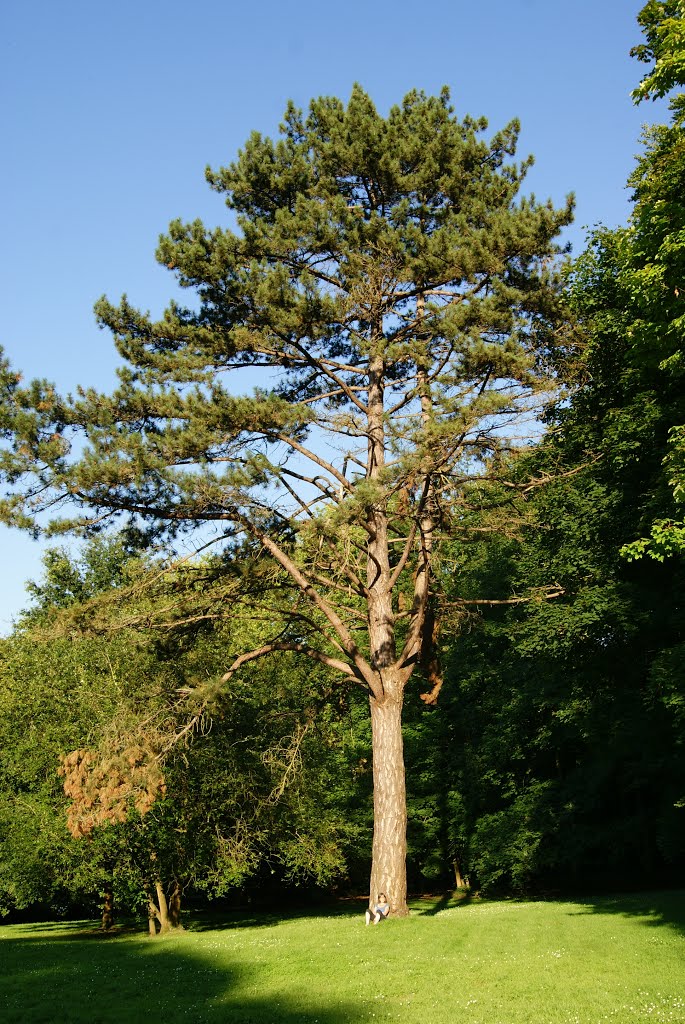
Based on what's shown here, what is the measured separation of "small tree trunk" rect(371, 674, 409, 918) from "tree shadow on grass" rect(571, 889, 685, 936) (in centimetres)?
379

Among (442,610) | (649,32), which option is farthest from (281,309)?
(649,32)

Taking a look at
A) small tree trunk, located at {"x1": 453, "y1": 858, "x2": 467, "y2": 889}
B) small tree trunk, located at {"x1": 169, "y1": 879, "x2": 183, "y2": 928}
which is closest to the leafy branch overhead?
small tree trunk, located at {"x1": 169, "y1": 879, "x2": 183, "y2": 928}

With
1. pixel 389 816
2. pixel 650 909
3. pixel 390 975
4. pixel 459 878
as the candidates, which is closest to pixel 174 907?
pixel 389 816

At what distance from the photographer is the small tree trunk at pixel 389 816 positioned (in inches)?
583

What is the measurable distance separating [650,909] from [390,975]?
22.6 ft

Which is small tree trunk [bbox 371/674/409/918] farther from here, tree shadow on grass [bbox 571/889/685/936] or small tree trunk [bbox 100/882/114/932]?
small tree trunk [bbox 100/882/114/932]

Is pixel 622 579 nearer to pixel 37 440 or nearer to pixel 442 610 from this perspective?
pixel 442 610

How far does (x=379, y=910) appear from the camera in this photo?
47.8 feet

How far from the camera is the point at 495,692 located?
26.1m

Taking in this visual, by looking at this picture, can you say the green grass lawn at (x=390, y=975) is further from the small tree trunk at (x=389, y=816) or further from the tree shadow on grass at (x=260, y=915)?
the tree shadow on grass at (x=260, y=915)

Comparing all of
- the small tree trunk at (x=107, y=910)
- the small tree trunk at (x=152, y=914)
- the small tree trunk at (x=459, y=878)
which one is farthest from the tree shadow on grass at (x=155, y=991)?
the small tree trunk at (x=459, y=878)

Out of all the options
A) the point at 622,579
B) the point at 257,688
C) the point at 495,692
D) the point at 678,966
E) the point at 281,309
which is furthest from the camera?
the point at 495,692

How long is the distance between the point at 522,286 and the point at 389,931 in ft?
36.1

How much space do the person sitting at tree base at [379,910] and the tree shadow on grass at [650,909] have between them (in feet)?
12.8
